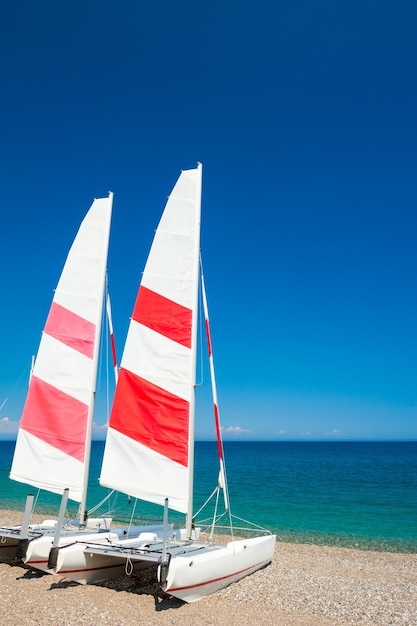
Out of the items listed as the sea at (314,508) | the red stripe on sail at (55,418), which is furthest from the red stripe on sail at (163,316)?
the sea at (314,508)

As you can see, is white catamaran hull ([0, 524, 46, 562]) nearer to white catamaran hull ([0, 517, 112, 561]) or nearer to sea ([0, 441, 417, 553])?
white catamaran hull ([0, 517, 112, 561])

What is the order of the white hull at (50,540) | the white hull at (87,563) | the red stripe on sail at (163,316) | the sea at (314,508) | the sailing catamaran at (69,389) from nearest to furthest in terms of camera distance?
the white hull at (87,563), the white hull at (50,540), the red stripe on sail at (163,316), the sailing catamaran at (69,389), the sea at (314,508)

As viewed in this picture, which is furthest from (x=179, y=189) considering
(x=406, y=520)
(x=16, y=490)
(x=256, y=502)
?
(x=16, y=490)

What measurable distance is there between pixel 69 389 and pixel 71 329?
1506mm

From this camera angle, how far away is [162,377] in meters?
9.70

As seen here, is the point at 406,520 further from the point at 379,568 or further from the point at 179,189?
the point at 179,189

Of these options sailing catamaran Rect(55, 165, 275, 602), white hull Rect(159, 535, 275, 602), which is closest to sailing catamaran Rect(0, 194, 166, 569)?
sailing catamaran Rect(55, 165, 275, 602)

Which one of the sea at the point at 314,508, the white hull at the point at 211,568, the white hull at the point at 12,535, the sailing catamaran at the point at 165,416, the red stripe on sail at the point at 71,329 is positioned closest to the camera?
the white hull at the point at 211,568

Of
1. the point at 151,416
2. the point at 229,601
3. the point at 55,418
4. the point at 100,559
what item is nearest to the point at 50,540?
the point at 100,559

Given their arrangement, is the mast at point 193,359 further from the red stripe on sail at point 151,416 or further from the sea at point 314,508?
the sea at point 314,508

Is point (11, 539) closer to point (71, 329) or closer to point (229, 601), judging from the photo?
point (71, 329)

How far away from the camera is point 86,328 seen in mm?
11680

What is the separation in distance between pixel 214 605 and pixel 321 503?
18.9 m

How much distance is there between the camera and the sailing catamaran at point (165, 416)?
8.57 m
